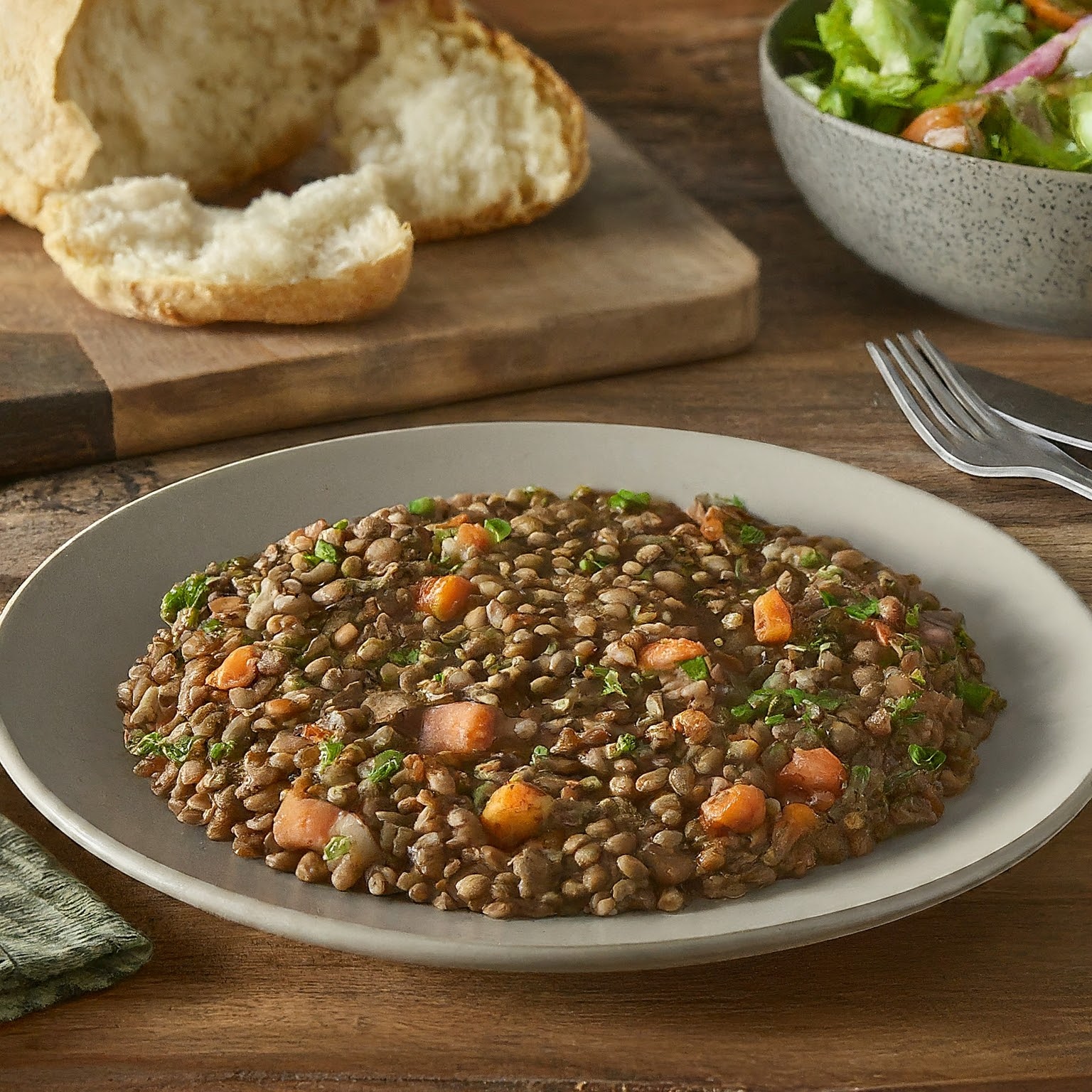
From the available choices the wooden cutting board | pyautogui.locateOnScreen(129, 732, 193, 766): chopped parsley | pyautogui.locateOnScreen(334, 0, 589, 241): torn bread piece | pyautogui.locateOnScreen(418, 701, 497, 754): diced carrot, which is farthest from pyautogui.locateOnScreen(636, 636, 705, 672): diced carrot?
pyautogui.locateOnScreen(334, 0, 589, 241): torn bread piece

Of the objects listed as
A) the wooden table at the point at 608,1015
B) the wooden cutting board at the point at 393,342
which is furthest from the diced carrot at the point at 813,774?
the wooden cutting board at the point at 393,342

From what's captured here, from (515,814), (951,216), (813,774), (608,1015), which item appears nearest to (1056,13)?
(951,216)

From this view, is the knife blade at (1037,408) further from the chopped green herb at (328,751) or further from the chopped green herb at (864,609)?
the chopped green herb at (328,751)

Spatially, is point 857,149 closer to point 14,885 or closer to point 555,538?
point 555,538

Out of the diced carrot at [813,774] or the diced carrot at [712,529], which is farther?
the diced carrot at [712,529]

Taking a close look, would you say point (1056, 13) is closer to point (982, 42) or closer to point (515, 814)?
point (982, 42)

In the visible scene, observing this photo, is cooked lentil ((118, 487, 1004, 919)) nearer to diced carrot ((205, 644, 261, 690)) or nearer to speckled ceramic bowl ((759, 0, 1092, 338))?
diced carrot ((205, 644, 261, 690))
